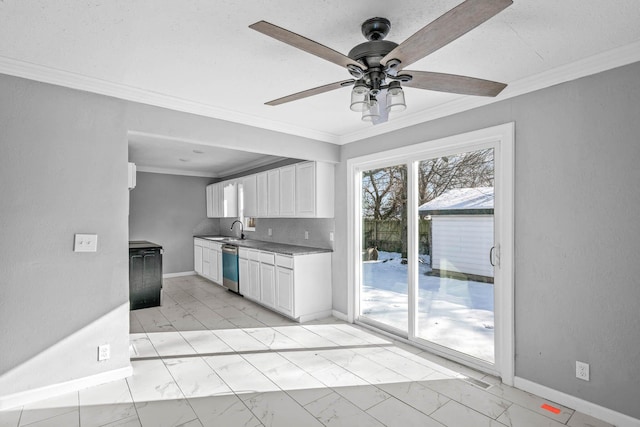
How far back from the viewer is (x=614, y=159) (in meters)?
2.22

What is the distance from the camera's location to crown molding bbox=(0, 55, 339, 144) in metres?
2.33

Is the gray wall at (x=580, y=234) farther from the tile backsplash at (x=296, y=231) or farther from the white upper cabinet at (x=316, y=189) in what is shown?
the tile backsplash at (x=296, y=231)

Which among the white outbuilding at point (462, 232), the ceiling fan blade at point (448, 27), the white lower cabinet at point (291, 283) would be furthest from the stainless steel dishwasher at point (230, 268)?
the ceiling fan blade at point (448, 27)

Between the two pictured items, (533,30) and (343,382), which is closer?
(533,30)

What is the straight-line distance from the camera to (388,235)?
390 centimetres

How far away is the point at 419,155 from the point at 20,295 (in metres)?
3.59

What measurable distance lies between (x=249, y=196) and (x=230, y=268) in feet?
4.29

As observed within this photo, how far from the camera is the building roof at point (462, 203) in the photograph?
2.99 meters

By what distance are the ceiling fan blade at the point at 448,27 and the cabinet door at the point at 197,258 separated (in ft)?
20.9

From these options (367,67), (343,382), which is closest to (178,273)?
(343,382)

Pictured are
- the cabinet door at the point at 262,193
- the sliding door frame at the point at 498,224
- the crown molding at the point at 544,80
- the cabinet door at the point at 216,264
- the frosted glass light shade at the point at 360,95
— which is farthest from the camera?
the cabinet door at the point at 216,264

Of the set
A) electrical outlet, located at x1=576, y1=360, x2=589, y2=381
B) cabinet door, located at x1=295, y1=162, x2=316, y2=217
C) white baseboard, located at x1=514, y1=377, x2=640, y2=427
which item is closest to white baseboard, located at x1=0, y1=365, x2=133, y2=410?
cabinet door, located at x1=295, y1=162, x2=316, y2=217

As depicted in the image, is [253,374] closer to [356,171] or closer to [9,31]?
[356,171]

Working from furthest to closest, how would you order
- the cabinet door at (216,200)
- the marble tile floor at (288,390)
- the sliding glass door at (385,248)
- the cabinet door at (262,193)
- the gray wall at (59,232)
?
the cabinet door at (216,200) < the cabinet door at (262,193) < the sliding glass door at (385,248) < the gray wall at (59,232) < the marble tile floor at (288,390)
